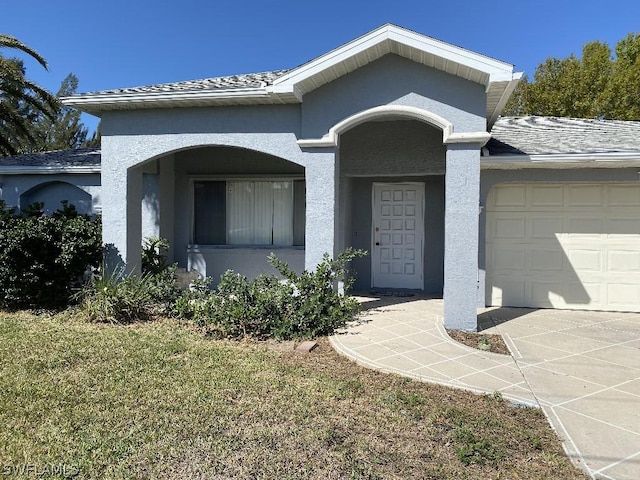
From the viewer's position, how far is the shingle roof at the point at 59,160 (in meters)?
11.5

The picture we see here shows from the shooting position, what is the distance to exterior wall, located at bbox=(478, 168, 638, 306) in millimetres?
9078

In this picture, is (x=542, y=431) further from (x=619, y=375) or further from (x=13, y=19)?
(x=13, y=19)

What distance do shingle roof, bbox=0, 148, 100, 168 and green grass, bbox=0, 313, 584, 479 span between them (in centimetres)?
676

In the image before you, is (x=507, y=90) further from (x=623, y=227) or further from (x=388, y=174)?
(x=623, y=227)

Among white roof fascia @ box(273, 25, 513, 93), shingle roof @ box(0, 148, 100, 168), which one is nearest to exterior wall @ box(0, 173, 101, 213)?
shingle roof @ box(0, 148, 100, 168)

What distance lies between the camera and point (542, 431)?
13.3 feet

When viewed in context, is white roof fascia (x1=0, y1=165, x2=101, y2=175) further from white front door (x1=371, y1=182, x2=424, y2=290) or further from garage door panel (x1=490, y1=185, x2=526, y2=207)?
garage door panel (x1=490, y1=185, x2=526, y2=207)

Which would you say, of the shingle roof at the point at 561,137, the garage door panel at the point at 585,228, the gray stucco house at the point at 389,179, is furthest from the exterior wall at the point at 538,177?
the garage door panel at the point at 585,228

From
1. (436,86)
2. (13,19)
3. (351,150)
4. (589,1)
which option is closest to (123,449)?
(436,86)

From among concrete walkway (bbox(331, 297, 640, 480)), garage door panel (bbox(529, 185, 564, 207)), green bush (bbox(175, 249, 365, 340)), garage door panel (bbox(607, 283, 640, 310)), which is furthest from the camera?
garage door panel (bbox(529, 185, 564, 207))

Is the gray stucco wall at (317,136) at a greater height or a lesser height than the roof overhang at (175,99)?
lesser

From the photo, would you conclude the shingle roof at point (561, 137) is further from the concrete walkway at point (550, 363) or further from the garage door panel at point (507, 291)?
the concrete walkway at point (550, 363)

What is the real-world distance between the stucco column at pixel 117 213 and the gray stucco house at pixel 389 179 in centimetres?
3

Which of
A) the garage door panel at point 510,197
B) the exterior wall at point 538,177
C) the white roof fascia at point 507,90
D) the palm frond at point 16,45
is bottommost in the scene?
the garage door panel at point 510,197
